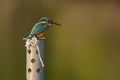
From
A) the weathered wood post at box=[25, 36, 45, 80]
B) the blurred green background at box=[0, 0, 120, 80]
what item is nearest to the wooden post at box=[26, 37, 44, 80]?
the weathered wood post at box=[25, 36, 45, 80]

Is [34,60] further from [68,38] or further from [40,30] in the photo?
[68,38]

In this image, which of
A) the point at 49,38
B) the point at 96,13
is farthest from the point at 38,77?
the point at 96,13

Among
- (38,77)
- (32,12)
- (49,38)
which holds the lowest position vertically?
(38,77)

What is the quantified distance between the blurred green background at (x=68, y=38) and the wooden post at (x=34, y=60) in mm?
681

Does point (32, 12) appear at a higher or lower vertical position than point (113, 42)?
higher

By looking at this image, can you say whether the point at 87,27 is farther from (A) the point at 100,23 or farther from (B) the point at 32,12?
(B) the point at 32,12

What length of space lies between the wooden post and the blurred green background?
0.68 m

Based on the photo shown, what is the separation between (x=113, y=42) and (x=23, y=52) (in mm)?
346

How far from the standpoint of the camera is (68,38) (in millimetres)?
1582

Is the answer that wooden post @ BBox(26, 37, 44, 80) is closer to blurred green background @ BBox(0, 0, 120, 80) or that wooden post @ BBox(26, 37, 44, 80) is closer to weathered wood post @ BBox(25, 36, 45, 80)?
weathered wood post @ BBox(25, 36, 45, 80)

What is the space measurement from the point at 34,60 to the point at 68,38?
0.79 metres

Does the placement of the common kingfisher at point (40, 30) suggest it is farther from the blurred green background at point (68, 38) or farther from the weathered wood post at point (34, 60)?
the blurred green background at point (68, 38)

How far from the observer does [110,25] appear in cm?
159

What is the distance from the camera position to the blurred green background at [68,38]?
1.52 m
